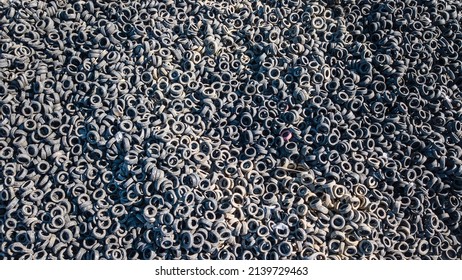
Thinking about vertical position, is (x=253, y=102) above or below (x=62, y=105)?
above

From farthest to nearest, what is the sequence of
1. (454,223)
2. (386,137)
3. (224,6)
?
(224,6) < (386,137) < (454,223)

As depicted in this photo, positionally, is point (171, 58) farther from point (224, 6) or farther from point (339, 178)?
point (339, 178)

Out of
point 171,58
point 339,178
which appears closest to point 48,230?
point 171,58

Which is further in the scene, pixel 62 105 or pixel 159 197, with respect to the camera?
pixel 62 105

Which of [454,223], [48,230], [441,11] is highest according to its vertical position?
[441,11]

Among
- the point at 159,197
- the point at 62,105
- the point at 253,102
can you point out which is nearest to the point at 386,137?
the point at 253,102

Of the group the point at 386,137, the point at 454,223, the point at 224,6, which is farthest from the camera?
the point at 224,6
